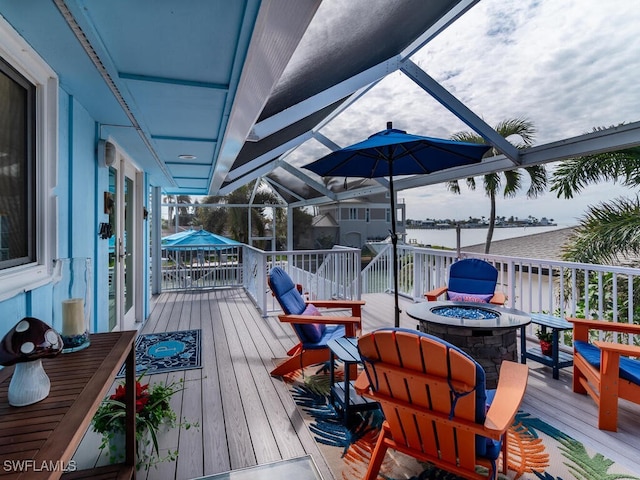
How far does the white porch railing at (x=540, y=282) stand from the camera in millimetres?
3651

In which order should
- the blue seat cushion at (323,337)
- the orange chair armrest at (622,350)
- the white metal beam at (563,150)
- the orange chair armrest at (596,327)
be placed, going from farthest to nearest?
the white metal beam at (563,150)
the blue seat cushion at (323,337)
the orange chair armrest at (596,327)
the orange chair armrest at (622,350)

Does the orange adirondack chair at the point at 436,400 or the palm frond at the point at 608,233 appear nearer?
the orange adirondack chair at the point at 436,400

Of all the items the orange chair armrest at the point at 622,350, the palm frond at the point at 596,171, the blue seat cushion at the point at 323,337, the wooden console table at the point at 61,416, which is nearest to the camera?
the wooden console table at the point at 61,416

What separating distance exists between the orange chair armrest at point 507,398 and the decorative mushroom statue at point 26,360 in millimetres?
1693

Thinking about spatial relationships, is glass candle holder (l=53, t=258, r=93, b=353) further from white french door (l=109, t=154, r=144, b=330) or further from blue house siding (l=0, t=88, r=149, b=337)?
white french door (l=109, t=154, r=144, b=330)

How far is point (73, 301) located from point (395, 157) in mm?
2771

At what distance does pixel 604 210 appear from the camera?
503 cm

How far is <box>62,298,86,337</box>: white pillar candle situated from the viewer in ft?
4.99

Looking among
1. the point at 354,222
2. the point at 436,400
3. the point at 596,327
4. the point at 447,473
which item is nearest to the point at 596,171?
the point at 596,327

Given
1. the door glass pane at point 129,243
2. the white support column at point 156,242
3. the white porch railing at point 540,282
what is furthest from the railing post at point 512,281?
the white support column at point 156,242

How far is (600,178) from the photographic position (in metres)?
4.92

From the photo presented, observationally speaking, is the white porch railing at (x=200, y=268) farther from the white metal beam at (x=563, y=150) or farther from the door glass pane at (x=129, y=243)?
the white metal beam at (x=563, y=150)

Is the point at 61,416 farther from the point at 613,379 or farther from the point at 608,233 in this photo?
the point at 608,233

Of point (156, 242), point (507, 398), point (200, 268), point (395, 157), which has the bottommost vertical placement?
point (507, 398)
